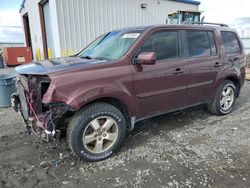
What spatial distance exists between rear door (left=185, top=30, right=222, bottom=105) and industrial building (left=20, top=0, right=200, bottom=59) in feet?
19.2

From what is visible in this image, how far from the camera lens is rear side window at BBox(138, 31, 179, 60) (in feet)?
11.1

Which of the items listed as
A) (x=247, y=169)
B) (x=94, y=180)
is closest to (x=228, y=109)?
(x=247, y=169)

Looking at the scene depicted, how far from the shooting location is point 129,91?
10.3 ft

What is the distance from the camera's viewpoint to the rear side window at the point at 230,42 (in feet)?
14.5

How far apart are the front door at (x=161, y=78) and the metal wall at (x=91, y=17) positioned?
5.88m

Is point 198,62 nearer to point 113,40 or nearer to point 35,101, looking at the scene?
point 113,40

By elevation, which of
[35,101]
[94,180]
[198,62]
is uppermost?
[198,62]

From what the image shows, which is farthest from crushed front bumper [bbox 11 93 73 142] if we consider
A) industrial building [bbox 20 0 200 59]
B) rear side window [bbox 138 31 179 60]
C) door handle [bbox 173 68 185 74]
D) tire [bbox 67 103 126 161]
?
industrial building [bbox 20 0 200 59]

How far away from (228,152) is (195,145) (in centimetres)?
48

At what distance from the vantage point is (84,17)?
8.73m

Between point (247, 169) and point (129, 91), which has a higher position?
point (129, 91)

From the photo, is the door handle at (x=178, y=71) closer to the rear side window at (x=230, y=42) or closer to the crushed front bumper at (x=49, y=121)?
the rear side window at (x=230, y=42)

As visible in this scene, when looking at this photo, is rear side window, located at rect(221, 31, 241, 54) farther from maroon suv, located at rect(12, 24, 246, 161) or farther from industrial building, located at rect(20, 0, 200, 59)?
industrial building, located at rect(20, 0, 200, 59)

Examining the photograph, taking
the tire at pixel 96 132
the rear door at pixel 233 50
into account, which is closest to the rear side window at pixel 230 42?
the rear door at pixel 233 50
